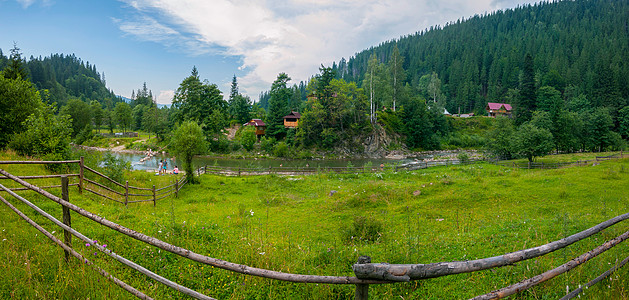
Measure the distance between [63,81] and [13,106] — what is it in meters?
165

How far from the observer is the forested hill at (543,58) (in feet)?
274

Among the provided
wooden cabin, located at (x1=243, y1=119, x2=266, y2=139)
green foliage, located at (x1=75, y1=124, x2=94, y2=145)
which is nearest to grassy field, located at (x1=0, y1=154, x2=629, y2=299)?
wooden cabin, located at (x1=243, y1=119, x2=266, y2=139)

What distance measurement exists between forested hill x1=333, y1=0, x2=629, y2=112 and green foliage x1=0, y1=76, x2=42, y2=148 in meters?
73.7

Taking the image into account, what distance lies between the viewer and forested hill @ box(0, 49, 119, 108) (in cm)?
11275

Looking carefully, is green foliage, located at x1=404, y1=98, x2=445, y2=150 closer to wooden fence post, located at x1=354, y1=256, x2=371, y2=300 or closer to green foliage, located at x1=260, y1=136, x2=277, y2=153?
green foliage, located at x1=260, y1=136, x2=277, y2=153

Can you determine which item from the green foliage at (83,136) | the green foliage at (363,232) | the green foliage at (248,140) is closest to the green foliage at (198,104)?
the green foliage at (248,140)

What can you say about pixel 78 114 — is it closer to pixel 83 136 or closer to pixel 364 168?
pixel 83 136

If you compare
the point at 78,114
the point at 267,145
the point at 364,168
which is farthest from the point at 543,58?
the point at 78,114

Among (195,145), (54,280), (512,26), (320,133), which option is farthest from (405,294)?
(512,26)

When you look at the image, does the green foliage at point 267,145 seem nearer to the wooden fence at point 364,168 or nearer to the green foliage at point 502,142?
the wooden fence at point 364,168

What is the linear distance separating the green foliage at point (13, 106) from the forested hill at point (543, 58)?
242 feet

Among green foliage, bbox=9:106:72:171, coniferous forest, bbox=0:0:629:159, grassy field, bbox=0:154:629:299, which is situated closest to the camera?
grassy field, bbox=0:154:629:299

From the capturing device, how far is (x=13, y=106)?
20438 mm

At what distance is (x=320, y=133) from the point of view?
63281 millimetres
